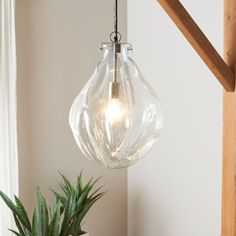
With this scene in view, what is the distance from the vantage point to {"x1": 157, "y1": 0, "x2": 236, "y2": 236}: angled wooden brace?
1.29m

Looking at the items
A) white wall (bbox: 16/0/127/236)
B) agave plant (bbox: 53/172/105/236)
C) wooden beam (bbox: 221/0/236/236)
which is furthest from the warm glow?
white wall (bbox: 16/0/127/236)

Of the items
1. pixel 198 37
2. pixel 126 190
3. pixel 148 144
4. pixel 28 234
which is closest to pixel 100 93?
pixel 148 144

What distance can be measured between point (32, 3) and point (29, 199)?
3.73ft

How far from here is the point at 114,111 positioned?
1.08 metres

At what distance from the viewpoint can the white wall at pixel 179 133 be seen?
219 cm

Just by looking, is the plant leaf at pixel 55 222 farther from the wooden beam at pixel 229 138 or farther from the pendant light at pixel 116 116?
the pendant light at pixel 116 116

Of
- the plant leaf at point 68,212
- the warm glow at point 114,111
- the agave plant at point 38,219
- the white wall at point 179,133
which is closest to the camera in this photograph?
the warm glow at point 114,111

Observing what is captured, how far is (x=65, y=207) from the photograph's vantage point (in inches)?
84.7

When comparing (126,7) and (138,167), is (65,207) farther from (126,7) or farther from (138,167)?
(126,7)

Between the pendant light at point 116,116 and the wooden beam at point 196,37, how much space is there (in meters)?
0.25

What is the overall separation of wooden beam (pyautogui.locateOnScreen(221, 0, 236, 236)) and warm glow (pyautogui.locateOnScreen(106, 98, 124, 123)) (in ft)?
1.59

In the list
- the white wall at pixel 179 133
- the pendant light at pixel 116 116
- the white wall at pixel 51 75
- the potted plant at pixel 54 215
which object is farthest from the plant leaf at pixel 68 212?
the pendant light at pixel 116 116

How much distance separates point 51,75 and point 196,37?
1296 millimetres

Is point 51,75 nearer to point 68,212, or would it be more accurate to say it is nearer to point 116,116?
point 68,212
